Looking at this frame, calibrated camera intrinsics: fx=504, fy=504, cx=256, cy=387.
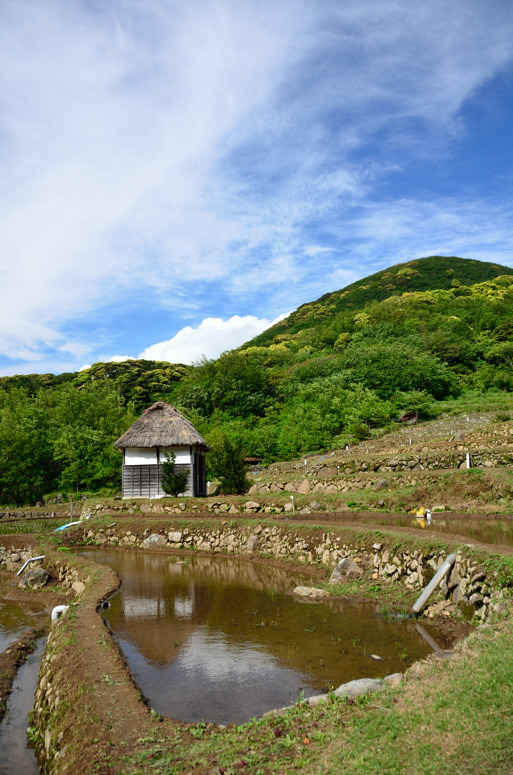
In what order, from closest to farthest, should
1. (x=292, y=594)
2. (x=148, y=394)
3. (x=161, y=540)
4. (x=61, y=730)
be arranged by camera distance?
(x=61, y=730) → (x=292, y=594) → (x=161, y=540) → (x=148, y=394)

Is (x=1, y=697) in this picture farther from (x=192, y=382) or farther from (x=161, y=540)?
(x=192, y=382)

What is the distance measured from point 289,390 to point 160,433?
2521 centimetres

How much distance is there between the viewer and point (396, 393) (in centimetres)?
4491

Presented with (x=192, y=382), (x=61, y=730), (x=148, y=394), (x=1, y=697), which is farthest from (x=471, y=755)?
(x=148, y=394)

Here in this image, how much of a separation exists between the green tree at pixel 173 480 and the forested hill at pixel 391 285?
2518 inches

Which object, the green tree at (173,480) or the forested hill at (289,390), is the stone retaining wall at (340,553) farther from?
the forested hill at (289,390)

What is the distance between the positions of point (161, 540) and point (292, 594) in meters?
9.31

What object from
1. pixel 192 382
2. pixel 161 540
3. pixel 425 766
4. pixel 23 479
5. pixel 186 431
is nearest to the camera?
pixel 425 766

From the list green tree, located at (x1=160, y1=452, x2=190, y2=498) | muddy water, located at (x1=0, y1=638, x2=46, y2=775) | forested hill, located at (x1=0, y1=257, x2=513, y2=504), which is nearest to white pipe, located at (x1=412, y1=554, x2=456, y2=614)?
muddy water, located at (x1=0, y1=638, x2=46, y2=775)

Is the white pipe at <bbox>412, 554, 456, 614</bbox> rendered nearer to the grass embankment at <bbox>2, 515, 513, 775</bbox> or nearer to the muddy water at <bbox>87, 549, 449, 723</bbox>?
the muddy water at <bbox>87, 549, 449, 723</bbox>

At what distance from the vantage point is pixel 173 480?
26.4 metres

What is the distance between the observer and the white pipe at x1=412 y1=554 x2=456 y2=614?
9.44 meters

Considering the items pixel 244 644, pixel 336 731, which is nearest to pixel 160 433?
pixel 244 644

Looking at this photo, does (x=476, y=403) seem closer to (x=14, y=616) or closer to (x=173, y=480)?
(x=173, y=480)
